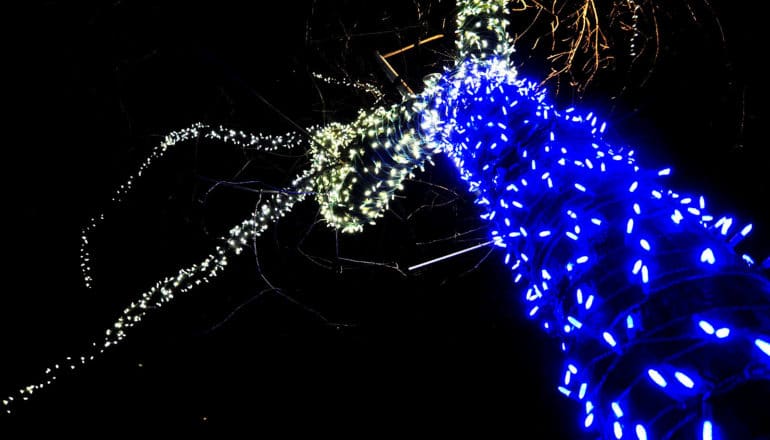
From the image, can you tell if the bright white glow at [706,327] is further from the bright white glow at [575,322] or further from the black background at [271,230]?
the black background at [271,230]

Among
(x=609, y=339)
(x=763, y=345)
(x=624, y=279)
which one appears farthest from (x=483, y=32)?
(x=763, y=345)

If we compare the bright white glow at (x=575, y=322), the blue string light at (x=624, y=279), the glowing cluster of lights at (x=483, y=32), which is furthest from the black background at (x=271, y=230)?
the bright white glow at (x=575, y=322)

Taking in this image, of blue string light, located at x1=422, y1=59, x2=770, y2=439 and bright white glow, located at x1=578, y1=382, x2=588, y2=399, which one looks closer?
blue string light, located at x1=422, y1=59, x2=770, y2=439

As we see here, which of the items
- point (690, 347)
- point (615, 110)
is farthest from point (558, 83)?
point (690, 347)

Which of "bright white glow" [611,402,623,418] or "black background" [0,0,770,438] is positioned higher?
"black background" [0,0,770,438]

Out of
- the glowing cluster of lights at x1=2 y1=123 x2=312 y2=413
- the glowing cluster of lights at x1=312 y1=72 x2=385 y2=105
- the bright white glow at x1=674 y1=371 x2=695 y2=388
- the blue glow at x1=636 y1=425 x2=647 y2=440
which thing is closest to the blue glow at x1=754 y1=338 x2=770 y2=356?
the bright white glow at x1=674 y1=371 x2=695 y2=388

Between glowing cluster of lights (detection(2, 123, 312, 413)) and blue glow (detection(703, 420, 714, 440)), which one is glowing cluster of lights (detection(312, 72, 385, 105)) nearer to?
glowing cluster of lights (detection(2, 123, 312, 413))

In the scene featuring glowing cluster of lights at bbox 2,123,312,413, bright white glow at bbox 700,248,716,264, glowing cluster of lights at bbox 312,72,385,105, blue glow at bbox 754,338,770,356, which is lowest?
blue glow at bbox 754,338,770,356
